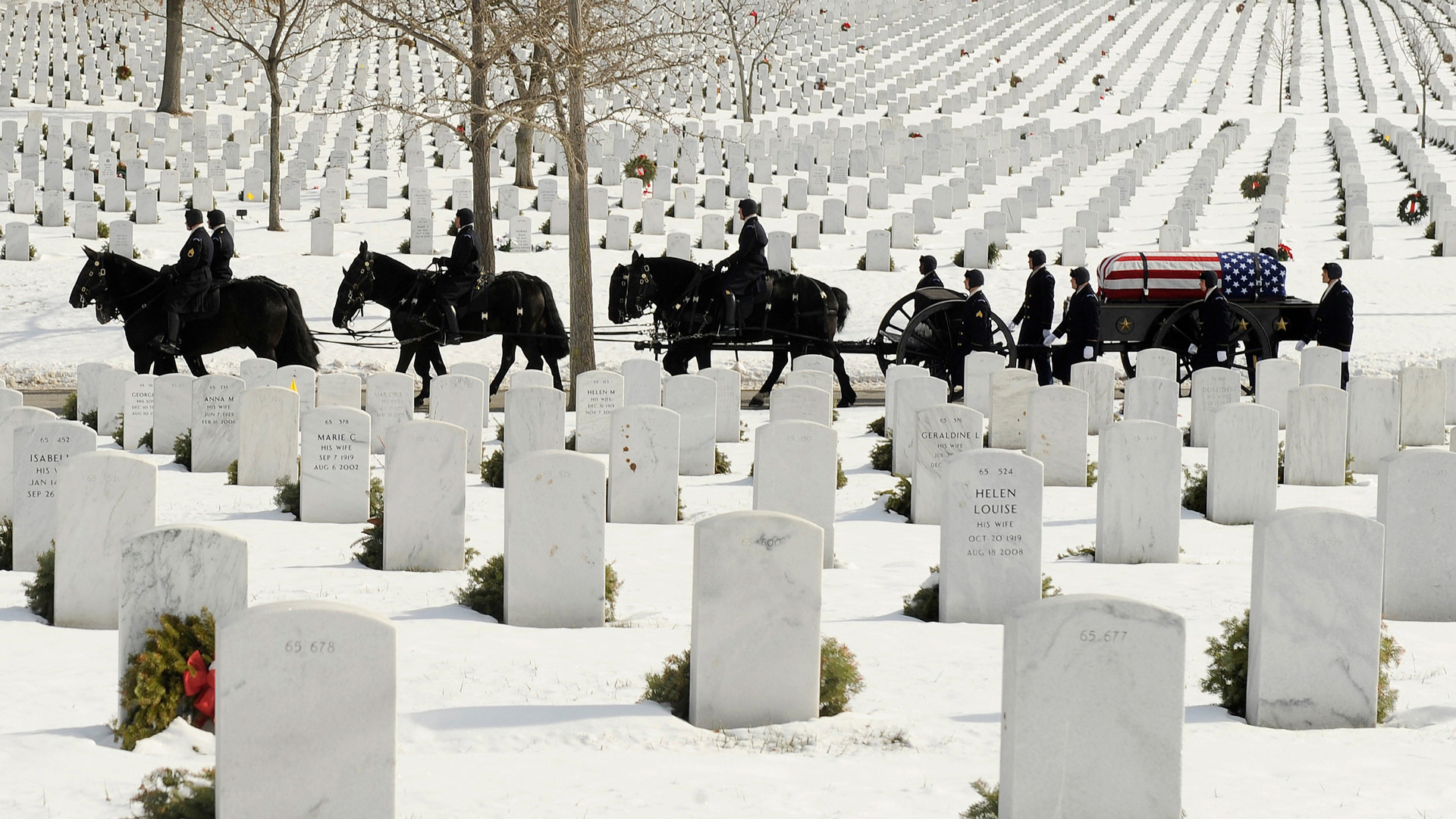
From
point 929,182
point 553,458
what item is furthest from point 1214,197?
point 553,458

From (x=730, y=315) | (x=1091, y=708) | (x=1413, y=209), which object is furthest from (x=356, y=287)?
(x=1413, y=209)

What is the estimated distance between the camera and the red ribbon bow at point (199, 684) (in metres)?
6.07

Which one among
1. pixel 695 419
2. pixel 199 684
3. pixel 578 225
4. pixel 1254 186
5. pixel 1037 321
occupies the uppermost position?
pixel 1254 186

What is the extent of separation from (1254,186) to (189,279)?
2289 centimetres

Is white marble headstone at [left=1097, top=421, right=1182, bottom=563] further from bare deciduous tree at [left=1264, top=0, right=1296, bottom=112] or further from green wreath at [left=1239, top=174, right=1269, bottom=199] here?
bare deciduous tree at [left=1264, top=0, right=1296, bottom=112]

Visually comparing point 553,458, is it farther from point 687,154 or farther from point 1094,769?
point 687,154

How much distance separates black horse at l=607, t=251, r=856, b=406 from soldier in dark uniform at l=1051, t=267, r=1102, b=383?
2475 mm

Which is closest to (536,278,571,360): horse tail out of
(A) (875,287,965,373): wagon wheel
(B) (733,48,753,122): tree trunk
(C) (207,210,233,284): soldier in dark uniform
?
(C) (207,210,233,284): soldier in dark uniform

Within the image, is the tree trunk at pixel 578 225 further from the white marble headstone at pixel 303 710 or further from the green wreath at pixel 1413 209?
the green wreath at pixel 1413 209

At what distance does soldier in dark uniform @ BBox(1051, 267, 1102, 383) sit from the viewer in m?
16.5

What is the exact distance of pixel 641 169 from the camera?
31281 millimetres

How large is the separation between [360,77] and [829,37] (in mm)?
21103

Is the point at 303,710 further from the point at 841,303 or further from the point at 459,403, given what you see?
the point at 841,303

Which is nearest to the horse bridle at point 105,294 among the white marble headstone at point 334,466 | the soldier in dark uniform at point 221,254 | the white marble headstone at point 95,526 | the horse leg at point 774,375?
the soldier in dark uniform at point 221,254
